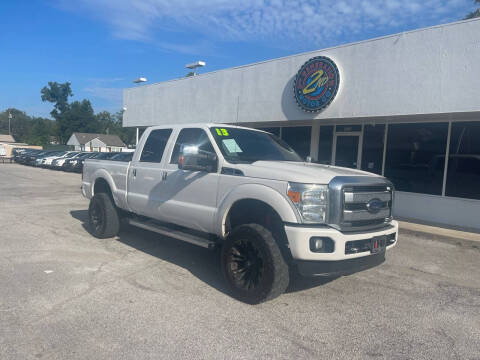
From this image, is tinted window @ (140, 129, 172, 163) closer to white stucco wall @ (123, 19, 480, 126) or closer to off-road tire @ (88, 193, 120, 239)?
off-road tire @ (88, 193, 120, 239)

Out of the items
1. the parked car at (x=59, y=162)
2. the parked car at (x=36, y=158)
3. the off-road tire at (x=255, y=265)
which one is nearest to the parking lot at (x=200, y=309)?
the off-road tire at (x=255, y=265)

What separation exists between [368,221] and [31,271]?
440 centimetres

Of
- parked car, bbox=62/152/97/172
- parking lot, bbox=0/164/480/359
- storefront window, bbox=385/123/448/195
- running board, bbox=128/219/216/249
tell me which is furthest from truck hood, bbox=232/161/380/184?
parked car, bbox=62/152/97/172

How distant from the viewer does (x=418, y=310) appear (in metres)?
4.18

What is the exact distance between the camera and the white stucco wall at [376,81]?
26.8ft

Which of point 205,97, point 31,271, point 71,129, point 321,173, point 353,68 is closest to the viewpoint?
point 321,173

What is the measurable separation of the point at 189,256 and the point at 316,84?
6943 mm

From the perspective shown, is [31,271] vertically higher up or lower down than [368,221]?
lower down

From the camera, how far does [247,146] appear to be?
16.5ft

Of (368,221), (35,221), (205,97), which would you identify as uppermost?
(205,97)

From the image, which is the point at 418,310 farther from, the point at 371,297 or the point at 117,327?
the point at 117,327

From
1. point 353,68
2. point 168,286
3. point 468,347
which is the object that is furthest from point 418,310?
point 353,68

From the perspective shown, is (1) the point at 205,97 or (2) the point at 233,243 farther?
(1) the point at 205,97

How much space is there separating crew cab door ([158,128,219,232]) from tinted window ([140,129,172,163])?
1.02 ft
